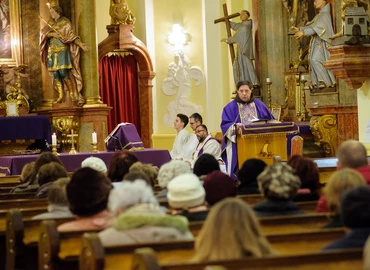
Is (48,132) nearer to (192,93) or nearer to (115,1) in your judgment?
(115,1)

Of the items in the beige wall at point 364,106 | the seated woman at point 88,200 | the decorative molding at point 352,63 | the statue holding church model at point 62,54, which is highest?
the statue holding church model at point 62,54

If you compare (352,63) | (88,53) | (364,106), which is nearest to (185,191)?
(352,63)

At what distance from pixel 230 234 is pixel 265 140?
26.5 feet

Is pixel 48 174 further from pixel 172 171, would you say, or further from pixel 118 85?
pixel 118 85

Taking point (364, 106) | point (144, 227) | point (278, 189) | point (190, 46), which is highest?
point (190, 46)

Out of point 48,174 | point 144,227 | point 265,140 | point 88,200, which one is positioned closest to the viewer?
point 144,227

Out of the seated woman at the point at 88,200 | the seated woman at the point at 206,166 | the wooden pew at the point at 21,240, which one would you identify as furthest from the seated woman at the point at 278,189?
the seated woman at the point at 206,166

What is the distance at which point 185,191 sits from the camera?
17.0ft

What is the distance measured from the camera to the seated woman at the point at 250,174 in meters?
6.83

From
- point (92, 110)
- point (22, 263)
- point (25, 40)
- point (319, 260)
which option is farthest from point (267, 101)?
point (319, 260)

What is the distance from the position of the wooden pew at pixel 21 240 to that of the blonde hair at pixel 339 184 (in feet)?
6.61

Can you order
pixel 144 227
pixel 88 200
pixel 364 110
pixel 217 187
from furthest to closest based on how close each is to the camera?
pixel 364 110, pixel 217 187, pixel 88 200, pixel 144 227

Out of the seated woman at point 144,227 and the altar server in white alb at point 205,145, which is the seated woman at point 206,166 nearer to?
the seated woman at point 144,227

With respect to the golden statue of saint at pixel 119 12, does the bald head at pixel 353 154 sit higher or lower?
lower
